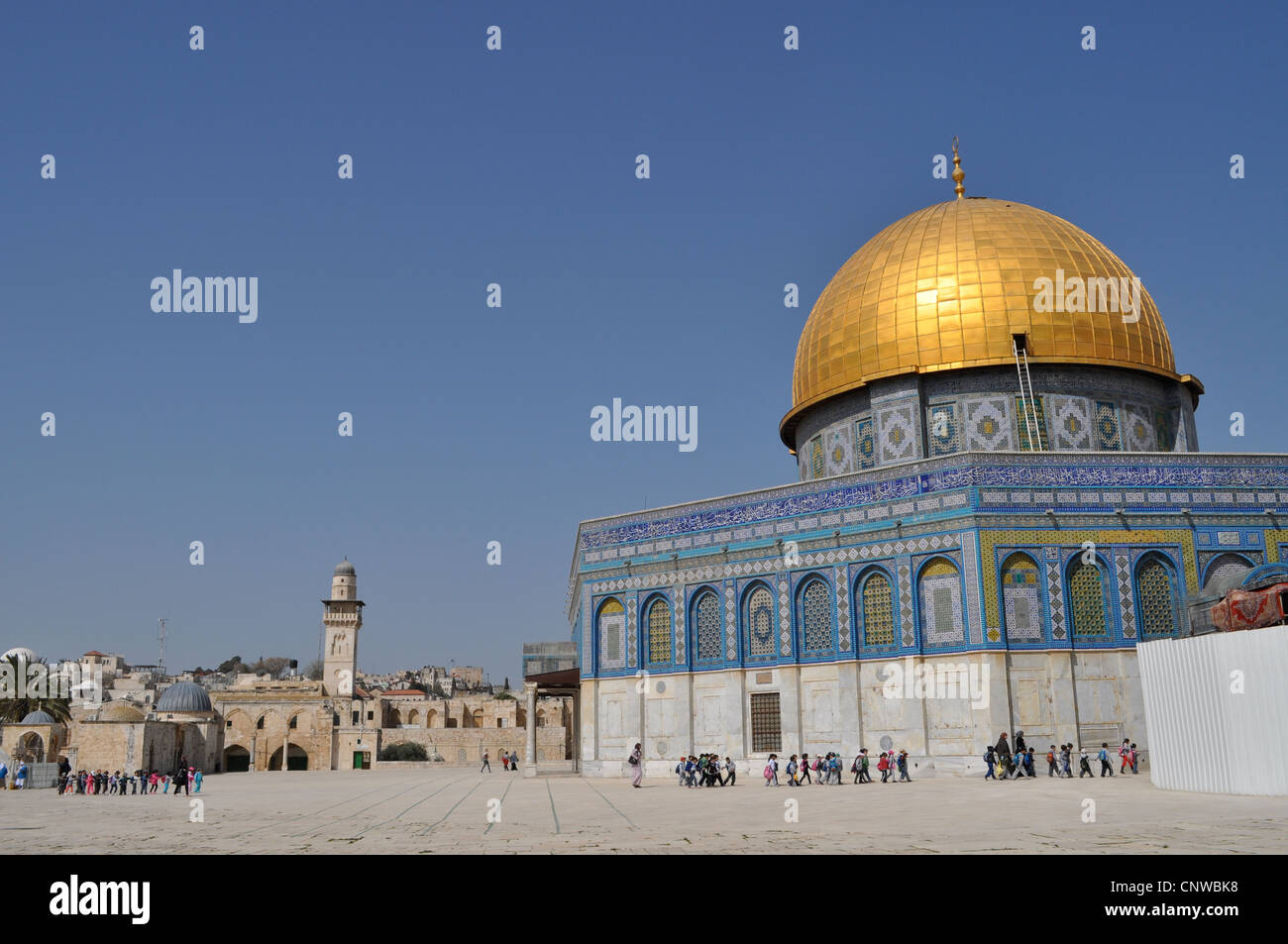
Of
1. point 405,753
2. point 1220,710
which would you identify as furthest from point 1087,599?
point 405,753

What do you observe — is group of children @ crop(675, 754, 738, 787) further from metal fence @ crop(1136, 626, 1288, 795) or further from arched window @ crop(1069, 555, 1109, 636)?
metal fence @ crop(1136, 626, 1288, 795)

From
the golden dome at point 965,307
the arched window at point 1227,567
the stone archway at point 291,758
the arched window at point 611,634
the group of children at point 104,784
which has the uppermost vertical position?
the golden dome at point 965,307

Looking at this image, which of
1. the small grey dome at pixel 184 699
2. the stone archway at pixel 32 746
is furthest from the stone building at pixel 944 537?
the small grey dome at pixel 184 699

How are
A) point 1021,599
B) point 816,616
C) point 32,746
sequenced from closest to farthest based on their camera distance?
point 1021,599, point 816,616, point 32,746

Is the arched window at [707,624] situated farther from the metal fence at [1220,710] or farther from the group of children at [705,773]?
the metal fence at [1220,710]

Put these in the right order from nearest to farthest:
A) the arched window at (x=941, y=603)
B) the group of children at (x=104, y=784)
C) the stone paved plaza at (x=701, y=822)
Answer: the stone paved plaza at (x=701, y=822) → the arched window at (x=941, y=603) → the group of children at (x=104, y=784)

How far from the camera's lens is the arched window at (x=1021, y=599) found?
77.5 ft

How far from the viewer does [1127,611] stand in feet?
78.8

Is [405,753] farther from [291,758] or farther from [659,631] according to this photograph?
[659,631]

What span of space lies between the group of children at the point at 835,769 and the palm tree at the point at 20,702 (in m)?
39.8

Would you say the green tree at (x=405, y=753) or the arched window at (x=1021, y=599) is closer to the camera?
the arched window at (x=1021, y=599)

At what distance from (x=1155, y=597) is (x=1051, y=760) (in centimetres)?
494

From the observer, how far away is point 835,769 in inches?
891
